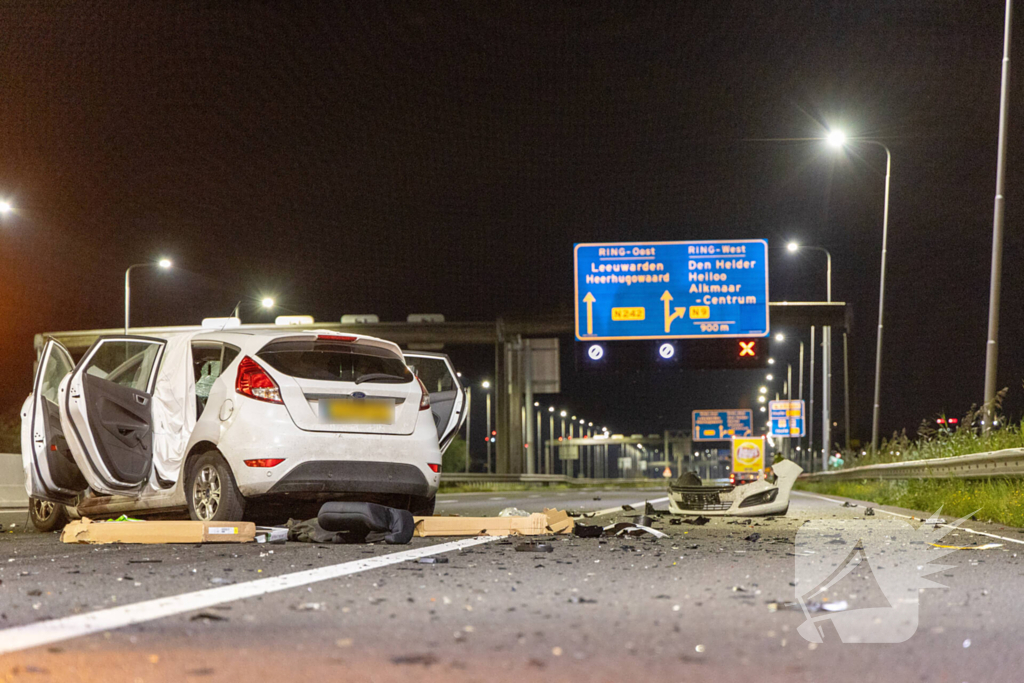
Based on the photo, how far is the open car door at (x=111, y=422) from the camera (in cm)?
866

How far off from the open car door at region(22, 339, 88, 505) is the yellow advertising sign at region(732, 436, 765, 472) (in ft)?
88.3

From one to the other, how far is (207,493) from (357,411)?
1.19 metres

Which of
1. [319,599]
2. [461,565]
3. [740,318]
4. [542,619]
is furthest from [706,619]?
[740,318]

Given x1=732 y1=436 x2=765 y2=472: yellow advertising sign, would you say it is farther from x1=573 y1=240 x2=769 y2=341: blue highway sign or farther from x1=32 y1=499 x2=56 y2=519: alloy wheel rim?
x1=32 y1=499 x2=56 y2=519: alloy wheel rim

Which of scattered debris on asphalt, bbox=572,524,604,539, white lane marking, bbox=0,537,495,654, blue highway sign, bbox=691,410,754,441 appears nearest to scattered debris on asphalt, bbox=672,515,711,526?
scattered debris on asphalt, bbox=572,524,604,539

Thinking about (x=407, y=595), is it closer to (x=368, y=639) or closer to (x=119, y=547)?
(x=368, y=639)

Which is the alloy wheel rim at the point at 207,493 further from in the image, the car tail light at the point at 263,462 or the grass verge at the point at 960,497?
the grass verge at the point at 960,497

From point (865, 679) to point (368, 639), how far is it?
157cm

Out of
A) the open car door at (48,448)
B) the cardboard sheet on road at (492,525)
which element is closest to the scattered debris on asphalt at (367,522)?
the cardboard sheet on road at (492,525)

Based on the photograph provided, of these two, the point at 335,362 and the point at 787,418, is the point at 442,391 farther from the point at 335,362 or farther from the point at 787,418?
the point at 787,418

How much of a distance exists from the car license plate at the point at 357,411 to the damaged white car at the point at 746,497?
412 cm

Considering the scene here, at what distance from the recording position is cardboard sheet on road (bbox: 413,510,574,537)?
8.35 meters

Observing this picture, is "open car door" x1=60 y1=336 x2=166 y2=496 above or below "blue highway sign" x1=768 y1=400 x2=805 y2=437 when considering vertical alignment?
above

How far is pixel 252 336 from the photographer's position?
849cm
